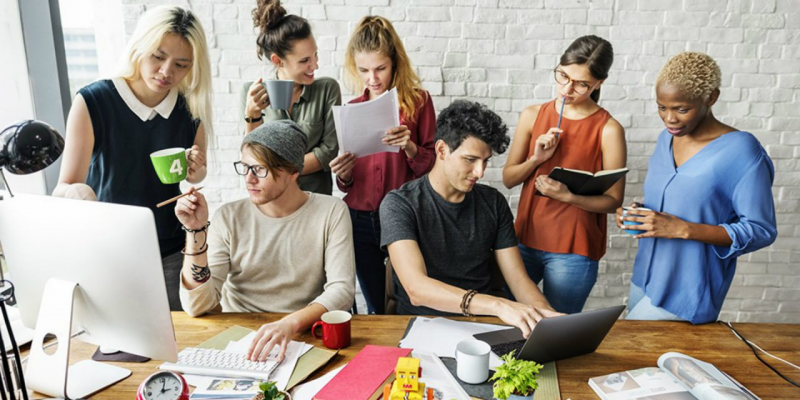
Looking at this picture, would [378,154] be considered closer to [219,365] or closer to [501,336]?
[501,336]

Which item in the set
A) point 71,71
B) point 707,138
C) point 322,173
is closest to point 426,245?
point 322,173

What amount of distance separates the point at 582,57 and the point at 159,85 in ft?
5.09

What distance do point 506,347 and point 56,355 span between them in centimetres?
111

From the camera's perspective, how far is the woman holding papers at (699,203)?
1.59 metres

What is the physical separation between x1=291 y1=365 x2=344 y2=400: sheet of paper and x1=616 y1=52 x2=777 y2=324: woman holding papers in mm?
1113

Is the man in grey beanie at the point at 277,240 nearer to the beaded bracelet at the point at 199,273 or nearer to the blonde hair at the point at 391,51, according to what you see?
the beaded bracelet at the point at 199,273

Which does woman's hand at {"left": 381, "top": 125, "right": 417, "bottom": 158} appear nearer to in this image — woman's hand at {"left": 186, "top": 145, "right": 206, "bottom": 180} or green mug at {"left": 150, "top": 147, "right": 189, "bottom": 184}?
woman's hand at {"left": 186, "top": 145, "right": 206, "bottom": 180}

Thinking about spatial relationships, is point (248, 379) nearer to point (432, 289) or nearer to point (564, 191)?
point (432, 289)

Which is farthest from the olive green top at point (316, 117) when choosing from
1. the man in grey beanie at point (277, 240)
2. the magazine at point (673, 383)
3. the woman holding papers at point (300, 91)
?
the magazine at point (673, 383)

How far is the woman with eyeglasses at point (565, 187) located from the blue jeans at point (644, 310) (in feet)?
0.68

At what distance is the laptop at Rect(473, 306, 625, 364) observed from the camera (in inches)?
48.8

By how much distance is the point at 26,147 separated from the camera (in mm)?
1039

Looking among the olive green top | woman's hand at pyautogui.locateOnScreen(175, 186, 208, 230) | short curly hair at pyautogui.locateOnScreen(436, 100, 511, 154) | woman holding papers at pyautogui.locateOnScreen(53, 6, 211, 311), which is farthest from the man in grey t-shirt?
woman holding papers at pyautogui.locateOnScreen(53, 6, 211, 311)

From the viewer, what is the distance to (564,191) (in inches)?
76.5
